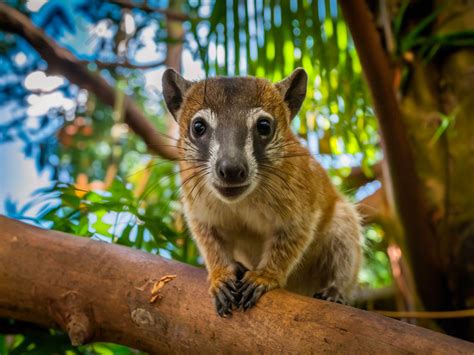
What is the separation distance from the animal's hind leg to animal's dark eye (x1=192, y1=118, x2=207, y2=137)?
0.79 meters

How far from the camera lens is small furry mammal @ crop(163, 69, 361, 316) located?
200cm

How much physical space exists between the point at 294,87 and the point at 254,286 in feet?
2.99

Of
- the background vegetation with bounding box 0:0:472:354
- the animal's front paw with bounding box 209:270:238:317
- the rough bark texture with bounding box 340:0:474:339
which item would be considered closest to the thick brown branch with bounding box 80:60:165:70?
the background vegetation with bounding box 0:0:472:354

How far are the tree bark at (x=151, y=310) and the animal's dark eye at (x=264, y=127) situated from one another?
585 millimetres

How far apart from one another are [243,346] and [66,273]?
0.75 metres

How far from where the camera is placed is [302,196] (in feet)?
7.52

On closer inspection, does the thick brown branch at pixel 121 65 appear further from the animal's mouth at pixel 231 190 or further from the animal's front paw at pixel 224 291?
the animal's front paw at pixel 224 291

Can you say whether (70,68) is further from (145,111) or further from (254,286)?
(254,286)

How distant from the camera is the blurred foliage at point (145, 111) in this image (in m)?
2.38

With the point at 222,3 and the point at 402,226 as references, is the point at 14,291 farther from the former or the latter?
the point at 402,226

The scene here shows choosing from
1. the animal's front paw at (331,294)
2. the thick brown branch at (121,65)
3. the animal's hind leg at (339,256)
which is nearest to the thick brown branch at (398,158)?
the animal's hind leg at (339,256)

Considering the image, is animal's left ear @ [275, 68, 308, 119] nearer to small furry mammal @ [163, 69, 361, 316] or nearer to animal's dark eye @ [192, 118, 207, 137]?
small furry mammal @ [163, 69, 361, 316]

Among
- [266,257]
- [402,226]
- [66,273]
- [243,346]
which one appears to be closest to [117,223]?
[66,273]

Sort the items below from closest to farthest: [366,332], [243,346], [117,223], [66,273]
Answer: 1. [366,332]
2. [243,346]
3. [66,273]
4. [117,223]
